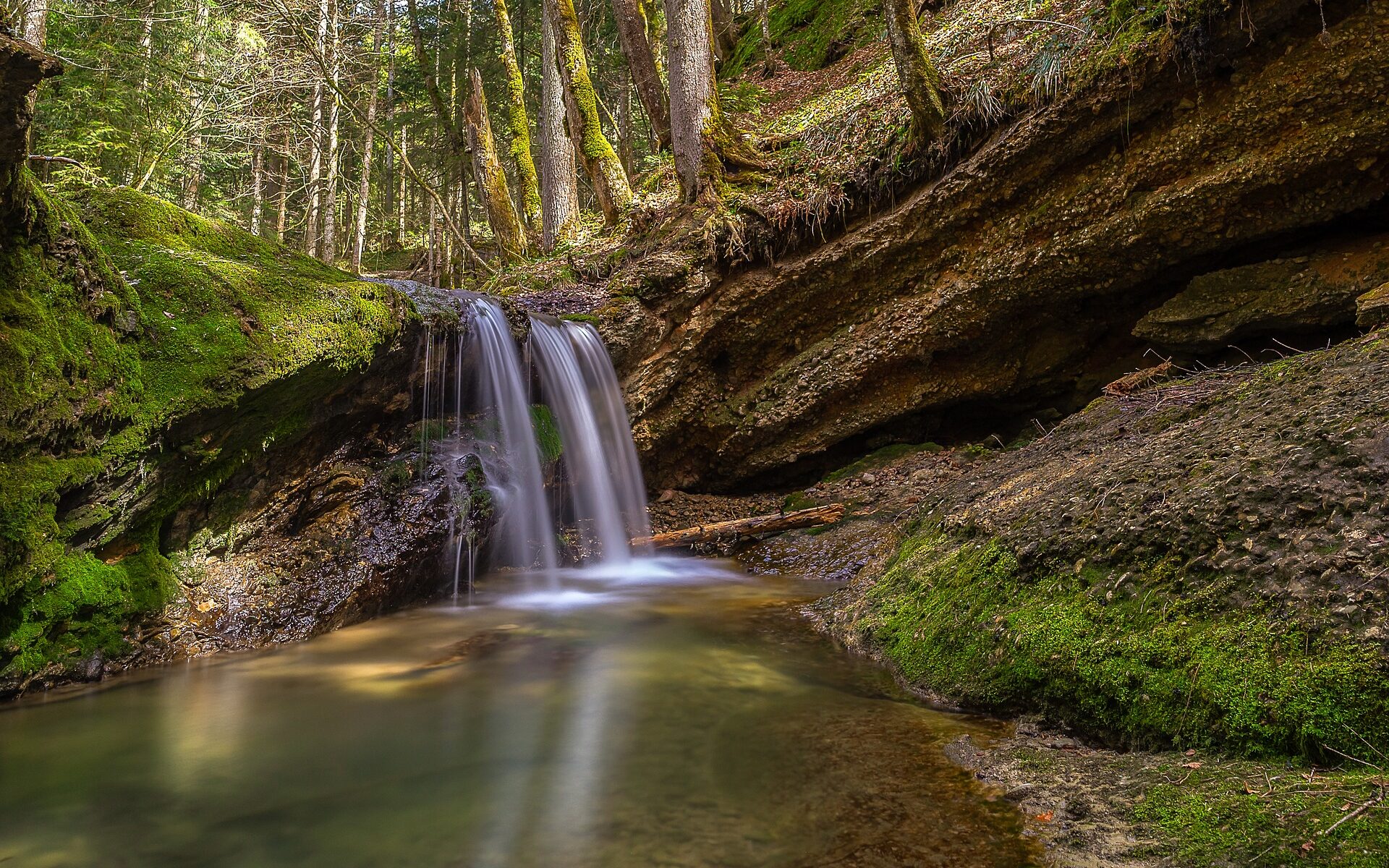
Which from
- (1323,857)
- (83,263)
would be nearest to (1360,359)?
(1323,857)

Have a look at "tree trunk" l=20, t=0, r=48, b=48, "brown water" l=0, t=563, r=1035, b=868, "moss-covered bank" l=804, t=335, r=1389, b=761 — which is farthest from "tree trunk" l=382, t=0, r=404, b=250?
"moss-covered bank" l=804, t=335, r=1389, b=761

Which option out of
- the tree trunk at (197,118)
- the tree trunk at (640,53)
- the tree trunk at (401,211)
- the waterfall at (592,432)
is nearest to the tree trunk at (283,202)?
the tree trunk at (197,118)

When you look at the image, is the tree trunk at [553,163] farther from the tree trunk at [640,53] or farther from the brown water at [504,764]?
the brown water at [504,764]

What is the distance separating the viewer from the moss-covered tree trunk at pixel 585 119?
11594 mm

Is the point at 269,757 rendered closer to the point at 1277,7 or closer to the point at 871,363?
the point at 871,363

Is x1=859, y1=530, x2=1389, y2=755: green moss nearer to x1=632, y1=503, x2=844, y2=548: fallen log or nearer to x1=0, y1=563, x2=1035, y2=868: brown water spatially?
x1=0, y1=563, x2=1035, y2=868: brown water

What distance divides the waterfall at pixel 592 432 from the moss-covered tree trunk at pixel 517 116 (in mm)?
6478

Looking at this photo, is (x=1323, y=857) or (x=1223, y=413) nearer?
(x=1323, y=857)

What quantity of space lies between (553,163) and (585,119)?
8.62ft

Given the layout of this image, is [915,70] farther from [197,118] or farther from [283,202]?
[283,202]

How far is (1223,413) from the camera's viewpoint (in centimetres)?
344

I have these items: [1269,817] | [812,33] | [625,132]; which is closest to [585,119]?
[812,33]

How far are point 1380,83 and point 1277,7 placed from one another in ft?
3.10

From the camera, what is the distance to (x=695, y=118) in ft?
31.1
